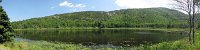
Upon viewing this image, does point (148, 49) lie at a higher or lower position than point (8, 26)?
lower

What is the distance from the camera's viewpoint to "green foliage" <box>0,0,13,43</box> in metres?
44.9

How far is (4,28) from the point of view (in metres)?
45.2

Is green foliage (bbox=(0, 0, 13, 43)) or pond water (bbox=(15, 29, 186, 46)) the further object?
pond water (bbox=(15, 29, 186, 46))

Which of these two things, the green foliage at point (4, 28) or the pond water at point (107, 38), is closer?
the green foliage at point (4, 28)

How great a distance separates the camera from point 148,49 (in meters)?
39.5

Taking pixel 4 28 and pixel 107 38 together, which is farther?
pixel 107 38

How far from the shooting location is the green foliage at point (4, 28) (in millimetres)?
44938

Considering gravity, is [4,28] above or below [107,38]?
above

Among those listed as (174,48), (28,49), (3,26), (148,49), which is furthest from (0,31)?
(174,48)

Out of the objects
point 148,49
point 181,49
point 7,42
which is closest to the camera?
point 181,49

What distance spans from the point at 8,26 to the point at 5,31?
1.27 meters

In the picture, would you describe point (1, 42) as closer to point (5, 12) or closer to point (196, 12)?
point (5, 12)

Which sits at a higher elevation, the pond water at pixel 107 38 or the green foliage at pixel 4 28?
the green foliage at pixel 4 28

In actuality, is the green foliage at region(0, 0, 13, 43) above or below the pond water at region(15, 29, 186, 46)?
above
